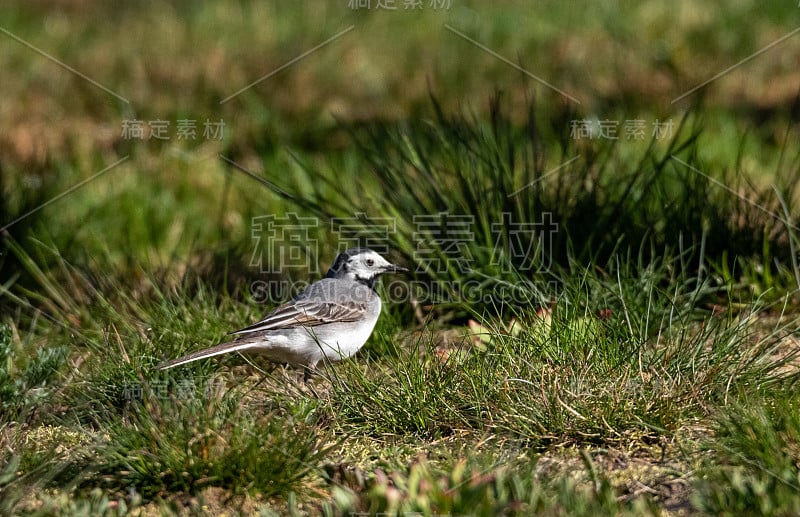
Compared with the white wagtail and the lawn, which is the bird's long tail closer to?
the white wagtail

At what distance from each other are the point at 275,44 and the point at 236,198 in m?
3.17

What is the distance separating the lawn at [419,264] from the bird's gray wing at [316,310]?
9.2 inches

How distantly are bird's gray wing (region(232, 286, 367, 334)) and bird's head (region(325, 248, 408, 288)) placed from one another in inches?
7.2

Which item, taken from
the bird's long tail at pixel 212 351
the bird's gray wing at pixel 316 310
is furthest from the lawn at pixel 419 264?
the bird's gray wing at pixel 316 310

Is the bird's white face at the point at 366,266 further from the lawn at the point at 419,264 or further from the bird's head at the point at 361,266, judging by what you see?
the lawn at the point at 419,264

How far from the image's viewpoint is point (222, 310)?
6184 millimetres

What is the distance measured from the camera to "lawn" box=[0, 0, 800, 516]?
4.32 m

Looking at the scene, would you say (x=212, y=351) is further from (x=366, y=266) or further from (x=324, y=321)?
(x=366, y=266)

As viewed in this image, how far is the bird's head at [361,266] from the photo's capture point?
6.34 meters

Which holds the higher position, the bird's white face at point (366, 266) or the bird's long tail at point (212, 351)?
the bird's white face at point (366, 266)

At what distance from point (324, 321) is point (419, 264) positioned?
68cm

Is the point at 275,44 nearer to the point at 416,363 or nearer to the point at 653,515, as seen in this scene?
the point at 416,363

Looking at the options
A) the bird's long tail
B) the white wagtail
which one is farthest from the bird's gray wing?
the bird's long tail

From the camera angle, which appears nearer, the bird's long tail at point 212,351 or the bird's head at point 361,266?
the bird's long tail at point 212,351
